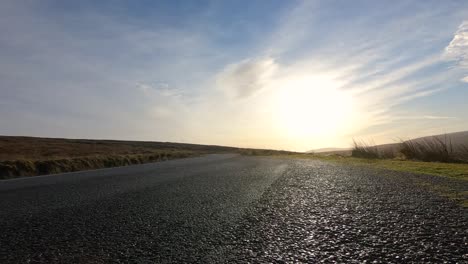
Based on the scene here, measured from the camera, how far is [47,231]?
13.8 feet

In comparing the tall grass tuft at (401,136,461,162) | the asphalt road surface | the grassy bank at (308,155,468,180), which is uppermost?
the tall grass tuft at (401,136,461,162)

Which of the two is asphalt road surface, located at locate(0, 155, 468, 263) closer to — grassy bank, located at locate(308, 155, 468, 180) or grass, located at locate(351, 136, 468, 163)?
grassy bank, located at locate(308, 155, 468, 180)

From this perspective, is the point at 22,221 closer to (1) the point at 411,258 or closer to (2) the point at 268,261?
(2) the point at 268,261

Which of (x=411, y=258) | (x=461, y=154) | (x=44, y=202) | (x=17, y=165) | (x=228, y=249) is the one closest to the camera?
(x=411, y=258)

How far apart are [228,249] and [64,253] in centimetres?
166

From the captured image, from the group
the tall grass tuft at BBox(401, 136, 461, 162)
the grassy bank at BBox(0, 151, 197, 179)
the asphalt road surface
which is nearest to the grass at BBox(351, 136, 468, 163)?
the tall grass tuft at BBox(401, 136, 461, 162)

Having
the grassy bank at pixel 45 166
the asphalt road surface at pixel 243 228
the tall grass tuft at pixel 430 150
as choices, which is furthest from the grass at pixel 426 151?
the grassy bank at pixel 45 166

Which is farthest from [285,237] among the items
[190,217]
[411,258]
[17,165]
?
[17,165]

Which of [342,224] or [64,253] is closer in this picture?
[64,253]

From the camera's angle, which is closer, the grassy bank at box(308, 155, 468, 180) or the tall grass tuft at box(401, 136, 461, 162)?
the grassy bank at box(308, 155, 468, 180)

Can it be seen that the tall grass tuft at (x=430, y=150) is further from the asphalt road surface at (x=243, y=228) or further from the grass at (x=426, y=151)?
the asphalt road surface at (x=243, y=228)

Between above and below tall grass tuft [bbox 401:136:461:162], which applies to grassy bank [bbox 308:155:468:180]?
below

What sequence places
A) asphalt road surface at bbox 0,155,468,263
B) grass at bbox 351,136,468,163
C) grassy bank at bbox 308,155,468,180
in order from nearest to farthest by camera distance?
asphalt road surface at bbox 0,155,468,263 → grassy bank at bbox 308,155,468,180 → grass at bbox 351,136,468,163

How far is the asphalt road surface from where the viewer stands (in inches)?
118
